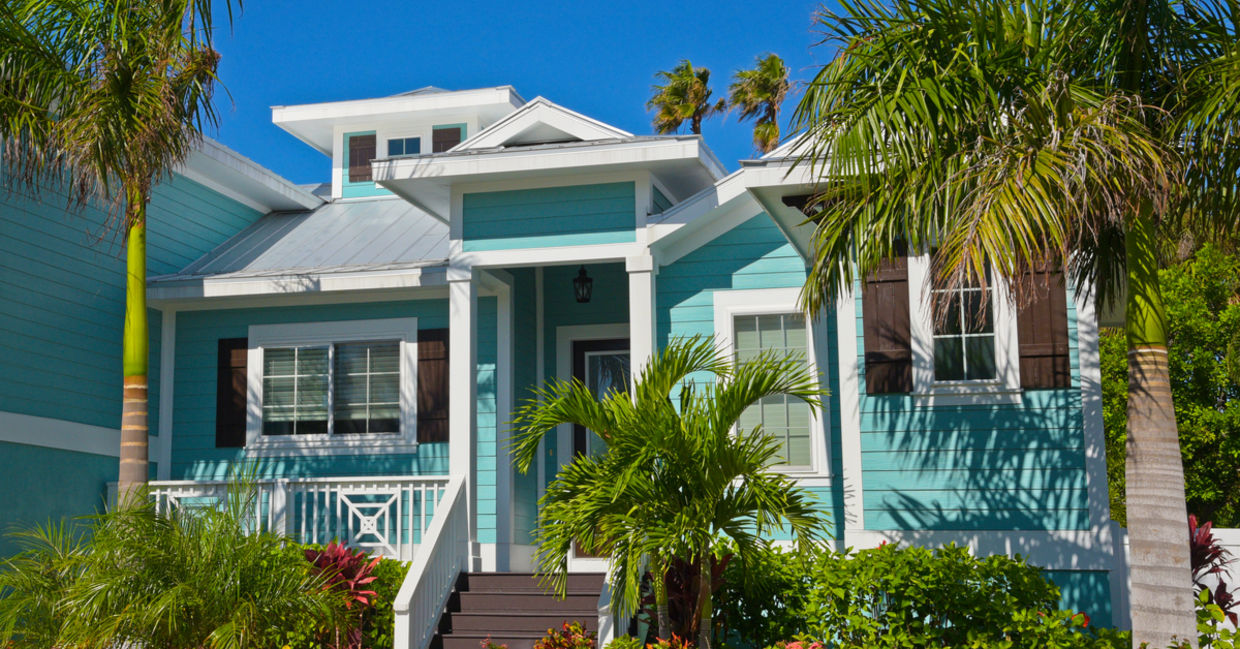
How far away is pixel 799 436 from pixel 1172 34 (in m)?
5.10

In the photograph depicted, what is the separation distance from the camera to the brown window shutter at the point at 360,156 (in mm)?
16734

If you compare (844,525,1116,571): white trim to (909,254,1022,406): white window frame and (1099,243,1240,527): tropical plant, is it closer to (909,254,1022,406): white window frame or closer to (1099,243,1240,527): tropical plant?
(909,254,1022,406): white window frame

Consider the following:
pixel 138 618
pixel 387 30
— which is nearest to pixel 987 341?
pixel 138 618

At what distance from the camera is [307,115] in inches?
695

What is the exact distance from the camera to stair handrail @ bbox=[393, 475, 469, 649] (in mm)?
9086

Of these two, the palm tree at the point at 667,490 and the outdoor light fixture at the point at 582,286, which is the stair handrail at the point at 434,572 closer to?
the palm tree at the point at 667,490

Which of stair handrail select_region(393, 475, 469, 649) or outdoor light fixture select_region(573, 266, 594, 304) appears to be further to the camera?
outdoor light fixture select_region(573, 266, 594, 304)

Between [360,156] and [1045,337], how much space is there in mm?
10638

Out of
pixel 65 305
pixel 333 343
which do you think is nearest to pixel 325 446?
pixel 333 343

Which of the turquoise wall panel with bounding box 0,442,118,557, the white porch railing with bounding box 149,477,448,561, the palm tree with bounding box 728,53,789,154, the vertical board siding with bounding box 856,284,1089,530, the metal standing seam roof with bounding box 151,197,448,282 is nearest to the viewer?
the vertical board siding with bounding box 856,284,1089,530

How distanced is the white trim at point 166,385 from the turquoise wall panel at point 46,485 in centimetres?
62

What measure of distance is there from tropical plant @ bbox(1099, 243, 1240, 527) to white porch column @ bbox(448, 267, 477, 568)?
15.9 meters

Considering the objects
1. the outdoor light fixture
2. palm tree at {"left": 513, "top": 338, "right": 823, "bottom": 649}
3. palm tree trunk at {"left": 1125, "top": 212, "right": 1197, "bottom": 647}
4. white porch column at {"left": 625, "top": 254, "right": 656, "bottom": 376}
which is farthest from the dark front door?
palm tree trunk at {"left": 1125, "top": 212, "right": 1197, "bottom": 647}

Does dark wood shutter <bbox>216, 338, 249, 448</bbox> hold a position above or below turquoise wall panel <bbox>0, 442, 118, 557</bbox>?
above
